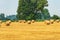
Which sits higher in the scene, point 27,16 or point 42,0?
point 42,0

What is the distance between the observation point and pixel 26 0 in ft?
245

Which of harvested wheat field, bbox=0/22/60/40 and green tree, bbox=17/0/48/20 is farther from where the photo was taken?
green tree, bbox=17/0/48/20

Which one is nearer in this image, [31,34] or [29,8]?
[31,34]

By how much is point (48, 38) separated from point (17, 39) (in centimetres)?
155

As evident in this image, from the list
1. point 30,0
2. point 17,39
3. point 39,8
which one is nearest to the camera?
point 17,39

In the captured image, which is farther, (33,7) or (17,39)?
(33,7)

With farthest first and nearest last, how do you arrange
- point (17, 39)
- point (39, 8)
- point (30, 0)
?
point (30, 0), point (39, 8), point (17, 39)

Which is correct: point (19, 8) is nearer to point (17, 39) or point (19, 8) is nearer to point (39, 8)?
point (39, 8)

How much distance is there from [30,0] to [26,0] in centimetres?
117

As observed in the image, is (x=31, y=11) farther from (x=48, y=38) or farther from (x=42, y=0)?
(x=48, y=38)

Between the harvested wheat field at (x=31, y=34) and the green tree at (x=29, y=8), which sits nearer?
the harvested wheat field at (x=31, y=34)

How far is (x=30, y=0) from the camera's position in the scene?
7450 cm

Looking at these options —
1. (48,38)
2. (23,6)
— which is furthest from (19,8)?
(48,38)

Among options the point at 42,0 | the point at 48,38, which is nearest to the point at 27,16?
the point at 42,0
